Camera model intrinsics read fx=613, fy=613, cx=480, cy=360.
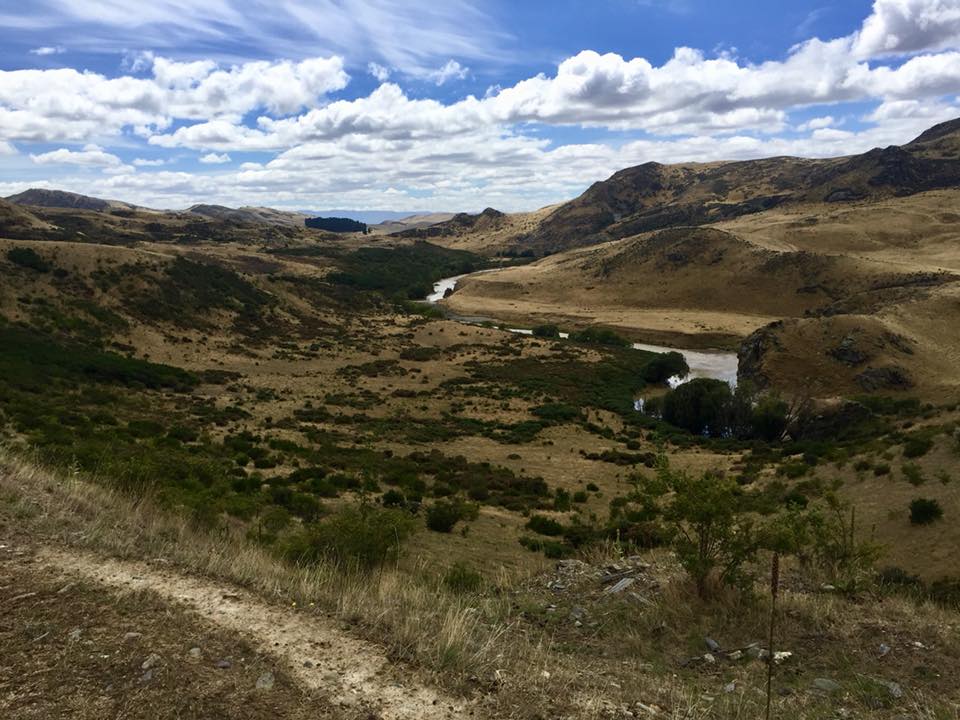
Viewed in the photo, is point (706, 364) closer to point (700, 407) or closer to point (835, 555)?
point (700, 407)

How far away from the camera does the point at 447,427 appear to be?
4084 cm

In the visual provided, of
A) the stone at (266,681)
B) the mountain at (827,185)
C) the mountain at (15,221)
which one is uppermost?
the mountain at (827,185)

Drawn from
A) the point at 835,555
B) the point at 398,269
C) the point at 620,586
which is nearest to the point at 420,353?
the point at 835,555

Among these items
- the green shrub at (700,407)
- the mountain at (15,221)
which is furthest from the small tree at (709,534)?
the mountain at (15,221)

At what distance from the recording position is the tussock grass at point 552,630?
20.3ft

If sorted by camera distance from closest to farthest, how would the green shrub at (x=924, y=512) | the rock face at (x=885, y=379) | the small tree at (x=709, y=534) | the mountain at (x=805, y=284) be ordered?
1. the small tree at (x=709, y=534)
2. the green shrub at (x=924, y=512)
3. the rock face at (x=885, y=379)
4. the mountain at (x=805, y=284)

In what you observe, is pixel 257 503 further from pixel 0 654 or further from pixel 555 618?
pixel 0 654

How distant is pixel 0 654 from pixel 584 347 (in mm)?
76293

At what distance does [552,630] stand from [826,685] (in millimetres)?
3568

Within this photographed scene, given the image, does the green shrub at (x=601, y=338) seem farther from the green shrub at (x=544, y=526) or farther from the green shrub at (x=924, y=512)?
the green shrub at (x=924, y=512)

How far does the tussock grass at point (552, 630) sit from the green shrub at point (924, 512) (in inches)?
349

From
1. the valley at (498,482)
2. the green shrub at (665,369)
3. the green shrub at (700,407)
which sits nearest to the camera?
the valley at (498,482)

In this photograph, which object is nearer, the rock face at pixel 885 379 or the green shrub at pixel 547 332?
the rock face at pixel 885 379

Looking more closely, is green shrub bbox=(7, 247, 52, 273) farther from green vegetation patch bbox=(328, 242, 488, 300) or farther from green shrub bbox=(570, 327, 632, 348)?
green vegetation patch bbox=(328, 242, 488, 300)
